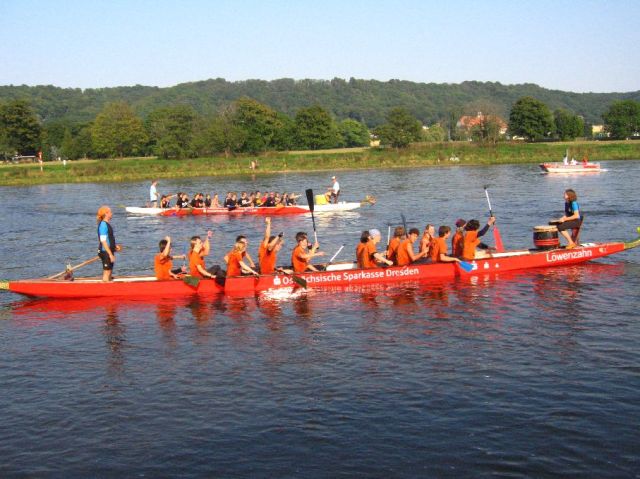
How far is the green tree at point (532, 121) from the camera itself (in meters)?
120

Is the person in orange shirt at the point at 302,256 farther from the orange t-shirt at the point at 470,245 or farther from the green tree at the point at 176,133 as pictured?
the green tree at the point at 176,133

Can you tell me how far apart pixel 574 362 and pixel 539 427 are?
3088 millimetres

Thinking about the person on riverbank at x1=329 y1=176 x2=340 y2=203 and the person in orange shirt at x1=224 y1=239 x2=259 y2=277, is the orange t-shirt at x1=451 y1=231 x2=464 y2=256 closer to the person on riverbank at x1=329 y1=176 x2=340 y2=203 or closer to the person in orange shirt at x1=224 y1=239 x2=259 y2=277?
the person in orange shirt at x1=224 y1=239 x2=259 y2=277

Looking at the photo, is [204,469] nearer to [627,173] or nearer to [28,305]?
[28,305]

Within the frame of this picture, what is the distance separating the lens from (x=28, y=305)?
1919cm

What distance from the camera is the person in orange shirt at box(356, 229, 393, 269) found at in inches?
765

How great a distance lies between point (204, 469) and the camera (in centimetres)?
967

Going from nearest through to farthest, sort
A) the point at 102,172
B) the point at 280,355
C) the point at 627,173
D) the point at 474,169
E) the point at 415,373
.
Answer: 1. the point at 415,373
2. the point at 280,355
3. the point at 627,173
4. the point at 474,169
5. the point at 102,172

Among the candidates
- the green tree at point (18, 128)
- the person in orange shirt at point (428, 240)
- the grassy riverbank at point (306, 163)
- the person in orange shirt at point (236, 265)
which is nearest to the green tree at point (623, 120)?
the grassy riverbank at point (306, 163)

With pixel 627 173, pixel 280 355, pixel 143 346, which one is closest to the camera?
pixel 280 355

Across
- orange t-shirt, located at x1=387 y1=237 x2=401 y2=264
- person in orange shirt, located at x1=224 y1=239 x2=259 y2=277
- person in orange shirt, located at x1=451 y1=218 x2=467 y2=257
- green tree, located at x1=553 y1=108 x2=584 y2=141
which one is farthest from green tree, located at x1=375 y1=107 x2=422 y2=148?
person in orange shirt, located at x1=224 y1=239 x2=259 y2=277

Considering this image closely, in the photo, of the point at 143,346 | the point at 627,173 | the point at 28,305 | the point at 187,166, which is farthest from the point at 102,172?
the point at 143,346

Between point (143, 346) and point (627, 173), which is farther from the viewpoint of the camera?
point (627, 173)

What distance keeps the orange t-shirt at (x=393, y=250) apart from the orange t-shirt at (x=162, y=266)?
6286 millimetres
